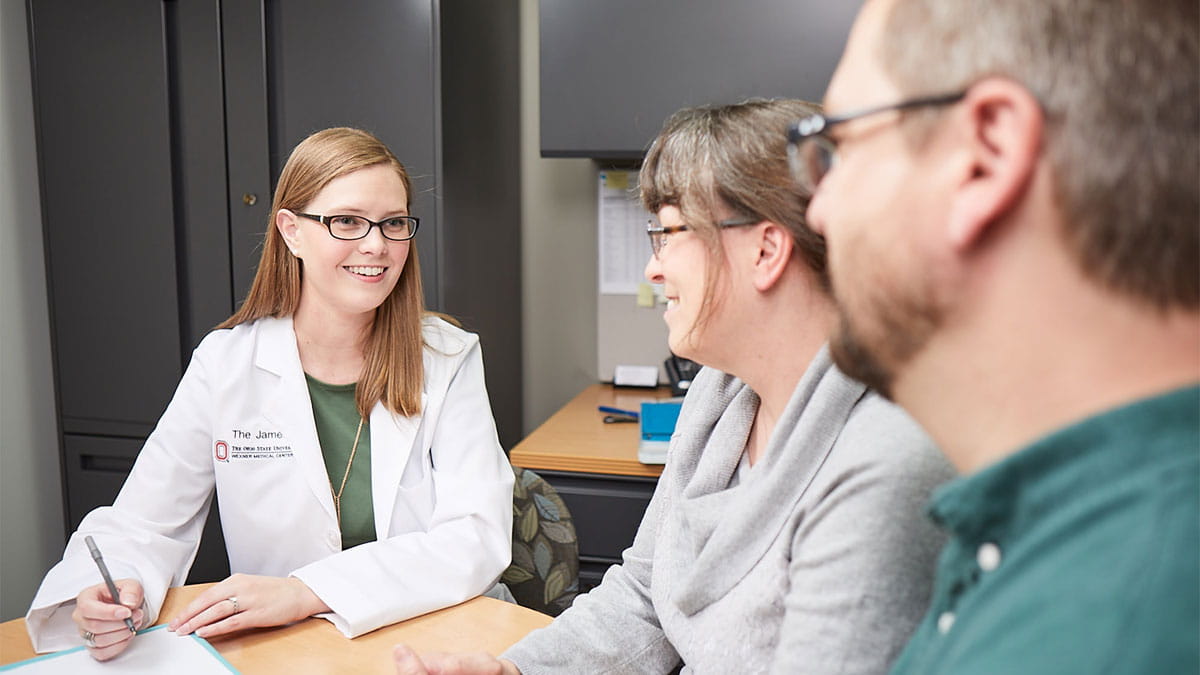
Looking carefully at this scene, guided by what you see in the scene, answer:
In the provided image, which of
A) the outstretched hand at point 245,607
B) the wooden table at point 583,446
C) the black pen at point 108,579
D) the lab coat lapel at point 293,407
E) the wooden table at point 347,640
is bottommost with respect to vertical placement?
the wooden table at point 583,446

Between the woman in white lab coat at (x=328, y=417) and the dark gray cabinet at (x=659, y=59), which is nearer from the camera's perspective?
the woman in white lab coat at (x=328, y=417)

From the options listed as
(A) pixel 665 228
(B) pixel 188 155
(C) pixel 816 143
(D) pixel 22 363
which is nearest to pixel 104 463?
(D) pixel 22 363

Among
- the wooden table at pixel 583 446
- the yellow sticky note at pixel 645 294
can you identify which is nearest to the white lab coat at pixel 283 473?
the wooden table at pixel 583 446

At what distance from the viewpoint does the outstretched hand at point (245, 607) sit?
1.20 metres

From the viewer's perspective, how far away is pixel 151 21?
2.36m

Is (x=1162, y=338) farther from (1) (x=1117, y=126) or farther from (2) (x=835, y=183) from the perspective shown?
(2) (x=835, y=183)

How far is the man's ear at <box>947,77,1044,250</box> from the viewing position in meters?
0.49

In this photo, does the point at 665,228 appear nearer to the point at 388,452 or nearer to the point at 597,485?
the point at 388,452

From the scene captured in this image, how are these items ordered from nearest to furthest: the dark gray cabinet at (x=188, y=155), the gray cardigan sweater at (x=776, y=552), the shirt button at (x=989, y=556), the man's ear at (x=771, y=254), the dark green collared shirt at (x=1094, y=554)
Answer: the dark green collared shirt at (x=1094, y=554), the shirt button at (x=989, y=556), the gray cardigan sweater at (x=776, y=552), the man's ear at (x=771, y=254), the dark gray cabinet at (x=188, y=155)

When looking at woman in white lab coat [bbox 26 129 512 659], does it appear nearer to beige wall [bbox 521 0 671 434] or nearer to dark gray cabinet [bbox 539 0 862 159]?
dark gray cabinet [bbox 539 0 862 159]

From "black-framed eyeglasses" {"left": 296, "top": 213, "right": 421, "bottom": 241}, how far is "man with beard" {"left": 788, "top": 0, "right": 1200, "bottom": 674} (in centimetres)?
126

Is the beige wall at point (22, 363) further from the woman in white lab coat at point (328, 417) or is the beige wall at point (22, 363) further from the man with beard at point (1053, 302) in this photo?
the man with beard at point (1053, 302)

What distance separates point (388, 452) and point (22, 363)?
1.70m

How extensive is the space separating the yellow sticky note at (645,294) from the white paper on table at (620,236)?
20mm
